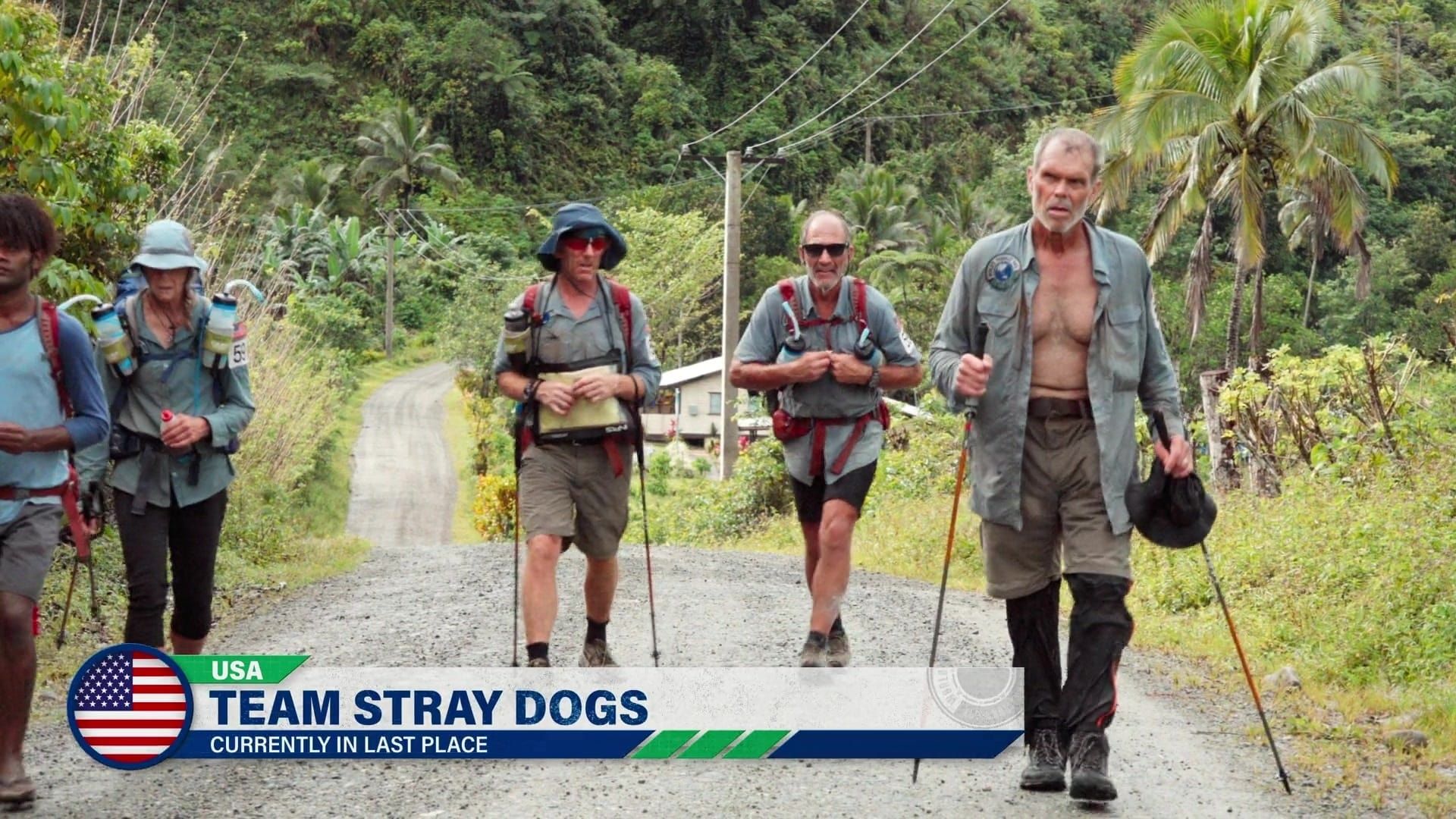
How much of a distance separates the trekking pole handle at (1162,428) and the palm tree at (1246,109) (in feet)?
69.2

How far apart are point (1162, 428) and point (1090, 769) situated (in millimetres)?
1185

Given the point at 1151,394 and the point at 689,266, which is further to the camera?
the point at 689,266

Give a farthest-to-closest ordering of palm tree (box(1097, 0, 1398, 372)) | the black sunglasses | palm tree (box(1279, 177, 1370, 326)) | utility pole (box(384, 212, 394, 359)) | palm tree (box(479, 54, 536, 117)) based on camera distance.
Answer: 1. palm tree (box(479, 54, 536, 117))
2. utility pole (box(384, 212, 394, 359))
3. palm tree (box(1279, 177, 1370, 326))
4. palm tree (box(1097, 0, 1398, 372))
5. the black sunglasses

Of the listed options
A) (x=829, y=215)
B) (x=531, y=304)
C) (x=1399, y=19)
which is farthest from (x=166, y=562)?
(x=1399, y=19)

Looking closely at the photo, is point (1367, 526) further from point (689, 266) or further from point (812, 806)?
point (689, 266)

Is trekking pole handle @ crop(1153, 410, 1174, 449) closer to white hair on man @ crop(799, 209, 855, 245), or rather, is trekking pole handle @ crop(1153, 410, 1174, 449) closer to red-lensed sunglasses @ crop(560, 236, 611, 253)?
white hair on man @ crop(799, 209, 855, 245)

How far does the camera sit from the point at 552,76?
3265 inches

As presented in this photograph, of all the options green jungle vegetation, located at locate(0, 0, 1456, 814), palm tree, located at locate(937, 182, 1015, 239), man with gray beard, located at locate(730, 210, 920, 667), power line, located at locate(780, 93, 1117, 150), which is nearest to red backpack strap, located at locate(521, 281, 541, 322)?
man with gray beard, located at locate(730, 210, 920, 667)

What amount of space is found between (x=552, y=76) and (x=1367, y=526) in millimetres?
75592

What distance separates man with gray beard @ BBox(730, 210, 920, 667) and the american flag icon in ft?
8.97

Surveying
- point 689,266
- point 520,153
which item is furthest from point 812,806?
point 520,153

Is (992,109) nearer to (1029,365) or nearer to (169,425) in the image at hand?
(1029,365)

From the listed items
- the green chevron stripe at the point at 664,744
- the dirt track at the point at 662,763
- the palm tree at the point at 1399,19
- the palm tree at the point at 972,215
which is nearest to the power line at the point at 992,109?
the palm tree at the point at 1399,19

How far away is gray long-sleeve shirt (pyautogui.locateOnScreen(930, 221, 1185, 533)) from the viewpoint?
5.52m
